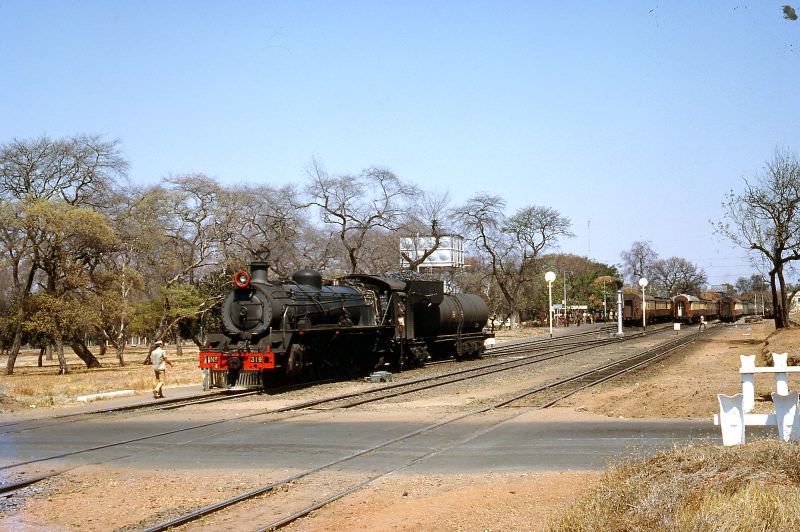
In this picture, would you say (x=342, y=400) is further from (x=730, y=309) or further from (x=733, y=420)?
(x=730, y=309)

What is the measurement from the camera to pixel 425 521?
802cm

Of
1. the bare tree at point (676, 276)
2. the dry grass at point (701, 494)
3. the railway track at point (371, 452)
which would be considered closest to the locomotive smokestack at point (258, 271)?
the railway track at point (371, 452)

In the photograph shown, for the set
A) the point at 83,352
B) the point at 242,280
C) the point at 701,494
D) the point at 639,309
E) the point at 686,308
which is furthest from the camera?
the point at 686,308

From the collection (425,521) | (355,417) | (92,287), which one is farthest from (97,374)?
(425,521)

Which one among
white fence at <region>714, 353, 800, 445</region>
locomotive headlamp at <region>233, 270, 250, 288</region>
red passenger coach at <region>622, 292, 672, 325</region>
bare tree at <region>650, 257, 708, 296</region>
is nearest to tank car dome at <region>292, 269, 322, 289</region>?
locomotive headlamp at <region>233, 270, 250, 288</region>

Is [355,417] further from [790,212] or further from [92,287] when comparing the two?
[790,212]

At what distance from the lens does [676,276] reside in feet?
465

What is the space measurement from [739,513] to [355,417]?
36.9 feet

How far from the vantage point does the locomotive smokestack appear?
23.5 m

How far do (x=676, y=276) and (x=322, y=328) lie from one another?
129m

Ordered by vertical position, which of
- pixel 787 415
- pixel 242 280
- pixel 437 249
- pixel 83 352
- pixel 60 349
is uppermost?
pixel 437 249

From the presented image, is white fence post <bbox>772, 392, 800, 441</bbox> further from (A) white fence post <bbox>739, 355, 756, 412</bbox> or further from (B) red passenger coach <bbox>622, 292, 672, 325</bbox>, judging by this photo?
(B) red passenger coach <bbox>622, 292, 672, 325</bbox>

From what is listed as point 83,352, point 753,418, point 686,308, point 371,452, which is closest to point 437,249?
point 83,352

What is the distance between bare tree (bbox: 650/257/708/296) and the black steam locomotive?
→ 117 m
